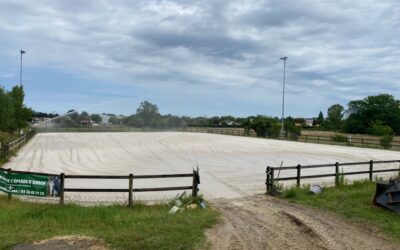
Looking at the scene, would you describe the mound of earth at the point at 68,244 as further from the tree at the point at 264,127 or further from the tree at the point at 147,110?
the tree at the point at 147,110

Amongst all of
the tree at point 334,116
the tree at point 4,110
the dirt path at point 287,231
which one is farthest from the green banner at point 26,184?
the tree at point 334,116

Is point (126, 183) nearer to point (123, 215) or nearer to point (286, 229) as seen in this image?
point (123, 215)

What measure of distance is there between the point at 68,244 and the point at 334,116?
15056 cm

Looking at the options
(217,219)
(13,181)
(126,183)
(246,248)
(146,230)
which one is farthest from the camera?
(126,183)

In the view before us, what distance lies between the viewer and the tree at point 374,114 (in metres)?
111

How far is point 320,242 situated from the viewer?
27.3 feet

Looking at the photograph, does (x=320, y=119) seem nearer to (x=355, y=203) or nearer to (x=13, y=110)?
(x=13, y=110)

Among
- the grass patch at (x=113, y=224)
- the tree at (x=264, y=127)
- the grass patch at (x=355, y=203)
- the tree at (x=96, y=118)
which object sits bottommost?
the grass patch at (x=113, y=224)

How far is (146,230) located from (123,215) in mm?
1997

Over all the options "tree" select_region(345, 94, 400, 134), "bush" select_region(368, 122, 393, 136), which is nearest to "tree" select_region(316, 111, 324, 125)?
"tree" select_region(345, 94, 400, 134)

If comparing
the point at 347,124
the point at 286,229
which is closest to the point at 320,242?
the point at 286,229

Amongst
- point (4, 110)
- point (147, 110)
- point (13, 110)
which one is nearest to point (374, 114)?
point (147, 110)

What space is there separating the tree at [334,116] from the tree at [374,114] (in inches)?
841

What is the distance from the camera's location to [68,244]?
7918mm
